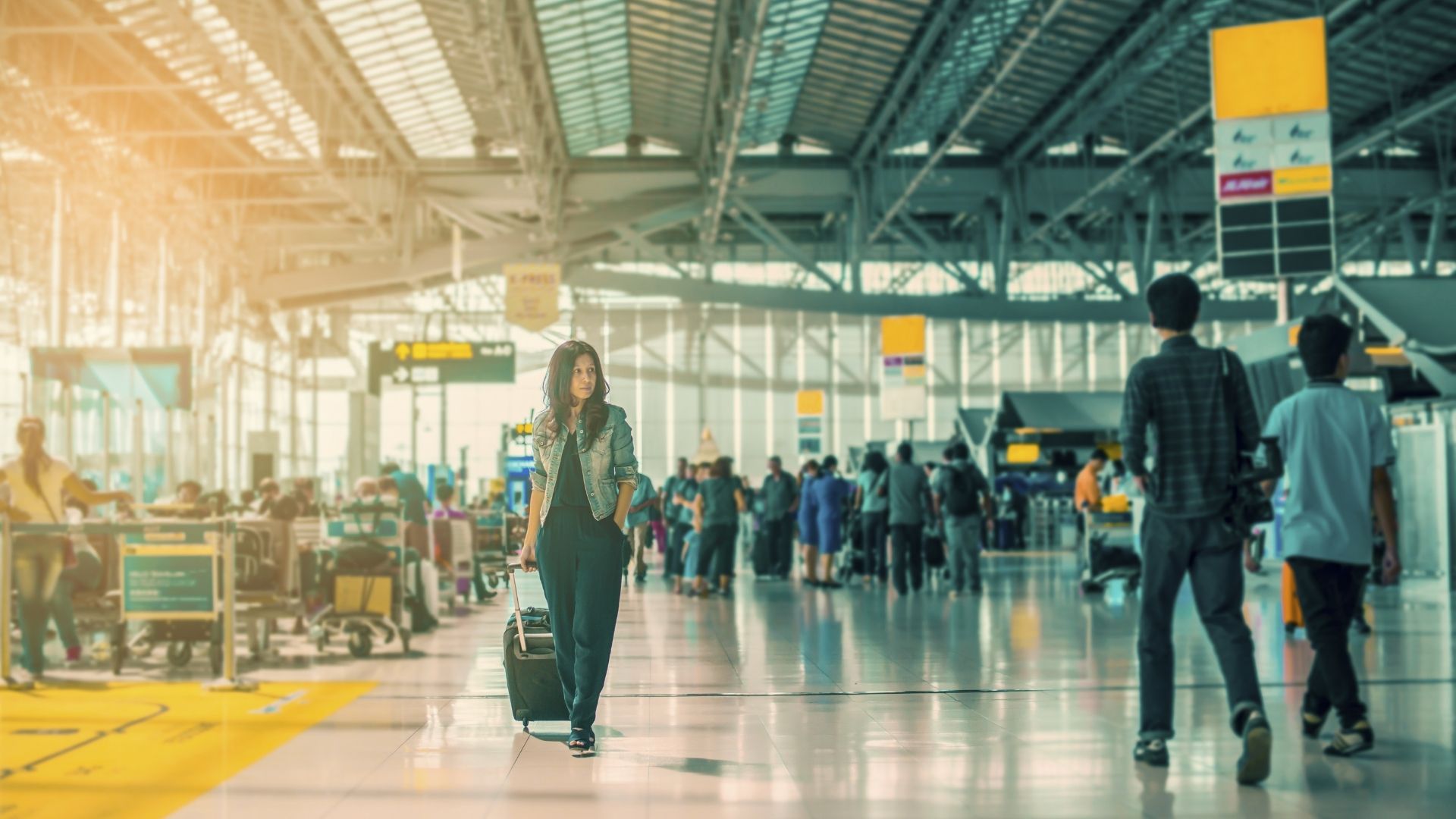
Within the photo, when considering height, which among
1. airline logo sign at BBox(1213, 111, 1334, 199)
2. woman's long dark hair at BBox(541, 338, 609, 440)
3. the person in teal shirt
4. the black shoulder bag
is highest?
airline logo sign at BBox(1213, 111, 1334, 199)

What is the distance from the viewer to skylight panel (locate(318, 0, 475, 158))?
19828 mm

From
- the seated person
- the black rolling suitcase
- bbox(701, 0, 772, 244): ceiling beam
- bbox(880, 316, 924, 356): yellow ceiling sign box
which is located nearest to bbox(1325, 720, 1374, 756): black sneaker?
the black rolling suitcase

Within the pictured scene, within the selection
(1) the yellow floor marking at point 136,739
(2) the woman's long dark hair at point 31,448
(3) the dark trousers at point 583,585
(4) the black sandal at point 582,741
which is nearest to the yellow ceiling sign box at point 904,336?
(2) the woman's long dark hair at point 31,448

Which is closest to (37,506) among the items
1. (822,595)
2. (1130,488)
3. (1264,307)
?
(822,595)

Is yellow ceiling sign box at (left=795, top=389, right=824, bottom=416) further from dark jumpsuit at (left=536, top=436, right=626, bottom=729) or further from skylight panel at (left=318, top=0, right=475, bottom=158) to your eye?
dark jumpsuit at (left=536, top=436, right=626, bottom=729)

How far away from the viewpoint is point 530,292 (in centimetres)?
2391

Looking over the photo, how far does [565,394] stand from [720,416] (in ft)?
125

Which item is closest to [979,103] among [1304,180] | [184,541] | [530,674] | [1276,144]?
[1276,144]

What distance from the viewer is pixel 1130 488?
55.5ft

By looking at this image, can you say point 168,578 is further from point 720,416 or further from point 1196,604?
point 720,416

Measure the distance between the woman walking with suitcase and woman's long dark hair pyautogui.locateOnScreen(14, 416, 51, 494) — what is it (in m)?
5.05

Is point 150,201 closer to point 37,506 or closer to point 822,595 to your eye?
point 822,595

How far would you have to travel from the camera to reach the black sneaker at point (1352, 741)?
220 inches

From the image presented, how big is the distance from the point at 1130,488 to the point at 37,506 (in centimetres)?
1150
